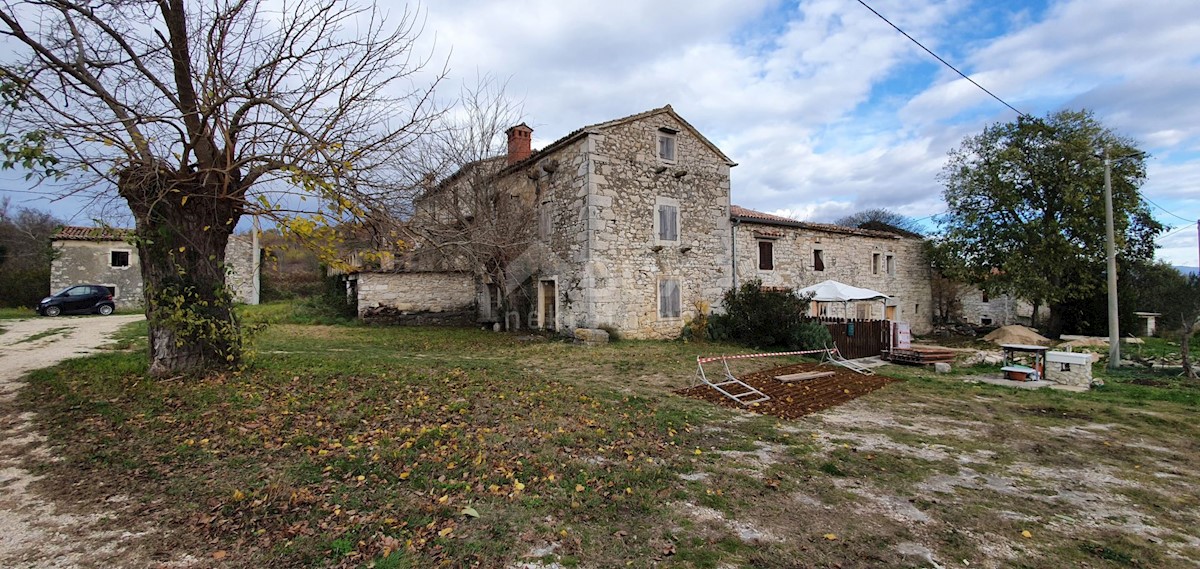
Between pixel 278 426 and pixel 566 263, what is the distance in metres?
10.4

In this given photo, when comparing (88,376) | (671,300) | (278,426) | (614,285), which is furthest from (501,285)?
(278,426)

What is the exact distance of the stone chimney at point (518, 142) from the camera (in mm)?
17688

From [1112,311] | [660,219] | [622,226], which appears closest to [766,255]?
[660,219]

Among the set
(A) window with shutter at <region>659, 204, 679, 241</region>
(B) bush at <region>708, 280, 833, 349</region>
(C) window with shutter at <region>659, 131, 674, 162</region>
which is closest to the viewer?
(B) bush at <region>708, 280, 833, 349</region>

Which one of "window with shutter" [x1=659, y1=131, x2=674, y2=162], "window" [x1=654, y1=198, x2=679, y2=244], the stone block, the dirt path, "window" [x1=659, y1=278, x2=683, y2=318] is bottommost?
the dirt path

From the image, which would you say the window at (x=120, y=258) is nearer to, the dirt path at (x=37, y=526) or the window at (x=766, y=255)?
Result: the dirt path at (x=37, y=526)

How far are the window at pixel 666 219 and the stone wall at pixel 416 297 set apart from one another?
804 cm

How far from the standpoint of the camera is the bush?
46.1 feet

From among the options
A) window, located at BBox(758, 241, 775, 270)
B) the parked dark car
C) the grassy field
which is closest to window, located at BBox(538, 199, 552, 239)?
window, located at BBox(758, 241, 775, 270)

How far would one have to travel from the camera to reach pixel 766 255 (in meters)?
18.5

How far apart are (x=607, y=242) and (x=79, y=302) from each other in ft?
70.9

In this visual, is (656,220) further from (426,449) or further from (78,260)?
(78,260)

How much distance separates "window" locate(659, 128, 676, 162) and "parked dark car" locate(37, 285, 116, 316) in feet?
75.8

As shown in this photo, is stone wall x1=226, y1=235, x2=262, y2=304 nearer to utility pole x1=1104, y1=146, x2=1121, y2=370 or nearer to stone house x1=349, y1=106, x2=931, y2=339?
stone house x1=349, y1=106, x2=931, y2=339
